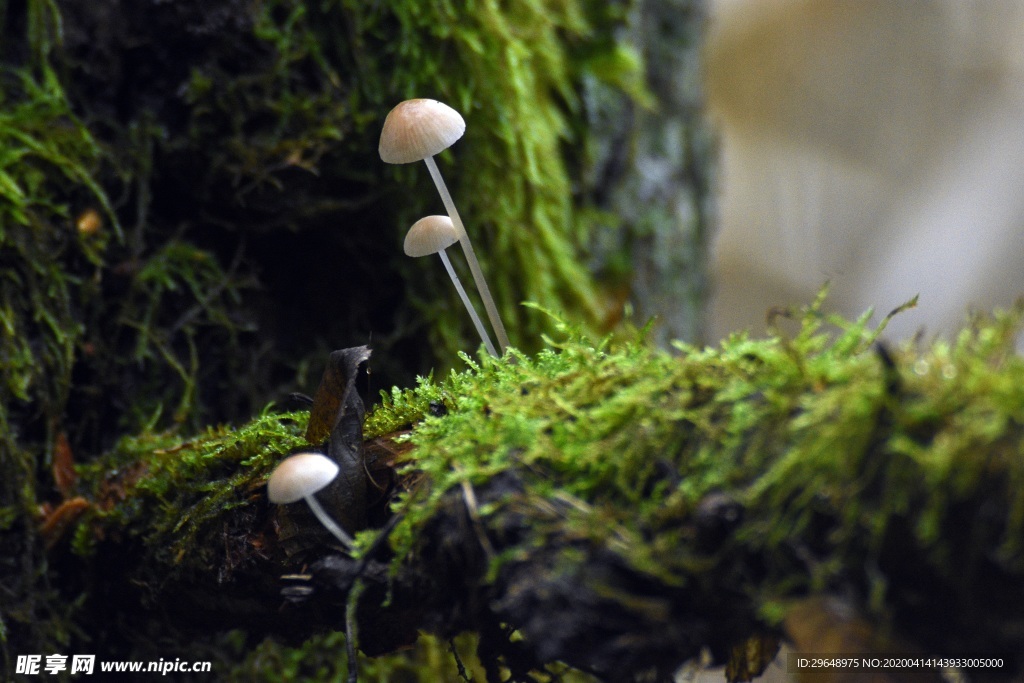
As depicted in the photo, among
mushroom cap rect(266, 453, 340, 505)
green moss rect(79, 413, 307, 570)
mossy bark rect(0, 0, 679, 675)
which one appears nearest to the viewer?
mushroom cap rect(266, 453, 340, 505)

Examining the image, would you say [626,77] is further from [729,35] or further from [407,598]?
[729,35]

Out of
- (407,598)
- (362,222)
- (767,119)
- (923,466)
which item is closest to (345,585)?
(407,598)

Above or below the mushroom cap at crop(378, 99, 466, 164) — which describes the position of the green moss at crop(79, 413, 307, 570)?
below

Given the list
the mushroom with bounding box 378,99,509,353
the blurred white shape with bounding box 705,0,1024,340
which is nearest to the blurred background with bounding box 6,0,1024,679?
the mushroom with bounding box 378,99,509,353

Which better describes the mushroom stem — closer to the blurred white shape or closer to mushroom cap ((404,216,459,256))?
mushroom cap ((404,216,459,256))

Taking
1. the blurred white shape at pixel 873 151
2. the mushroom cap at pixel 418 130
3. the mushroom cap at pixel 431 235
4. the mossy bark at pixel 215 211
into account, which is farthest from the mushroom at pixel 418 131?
the blurred white shape at pixel 873 151

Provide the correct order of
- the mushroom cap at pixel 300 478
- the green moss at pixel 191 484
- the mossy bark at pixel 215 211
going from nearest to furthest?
the mushroom cap at pixel 300 478
the green moss at pixel 191 484
the mossy bark at pixel 215 211

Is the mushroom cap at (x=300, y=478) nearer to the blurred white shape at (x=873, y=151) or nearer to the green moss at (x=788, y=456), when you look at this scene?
the green moss at (x=788, y=456)
